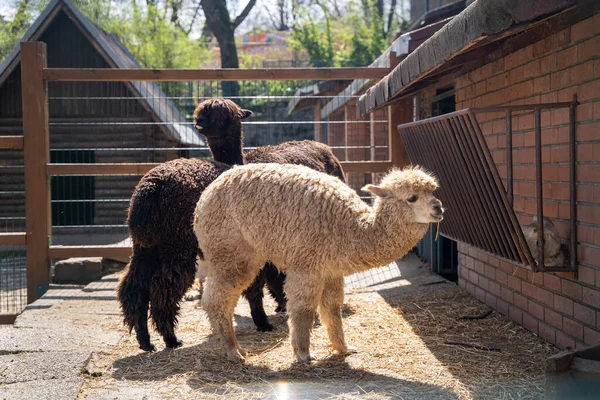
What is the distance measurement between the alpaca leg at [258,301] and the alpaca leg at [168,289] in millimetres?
807

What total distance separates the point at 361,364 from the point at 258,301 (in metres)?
1.61

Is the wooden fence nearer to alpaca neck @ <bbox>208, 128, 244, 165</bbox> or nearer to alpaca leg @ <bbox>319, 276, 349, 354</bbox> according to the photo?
alpaca neck @ <bbox>208, 128, 244, 165</bbox>

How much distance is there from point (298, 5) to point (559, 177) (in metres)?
33.3

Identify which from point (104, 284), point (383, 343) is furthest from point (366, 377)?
point (104, 284)

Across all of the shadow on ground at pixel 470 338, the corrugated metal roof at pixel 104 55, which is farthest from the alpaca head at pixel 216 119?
the corrugated metal roof at pixel 104 55

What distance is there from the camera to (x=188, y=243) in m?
5.81

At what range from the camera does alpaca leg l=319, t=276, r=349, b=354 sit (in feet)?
17.3

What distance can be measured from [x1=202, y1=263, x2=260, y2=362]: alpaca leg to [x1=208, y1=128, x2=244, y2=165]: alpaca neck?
1864mm

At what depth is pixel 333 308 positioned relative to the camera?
17.4 feet

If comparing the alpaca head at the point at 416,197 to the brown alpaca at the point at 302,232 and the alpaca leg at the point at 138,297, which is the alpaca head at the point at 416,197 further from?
the alpaca leg at the point at 138,297

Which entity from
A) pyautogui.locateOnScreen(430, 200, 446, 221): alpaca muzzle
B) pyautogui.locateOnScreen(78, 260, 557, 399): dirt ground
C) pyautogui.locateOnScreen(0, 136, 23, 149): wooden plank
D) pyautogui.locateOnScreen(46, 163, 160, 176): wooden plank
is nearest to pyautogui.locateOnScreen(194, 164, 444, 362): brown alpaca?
pyautogui.locateOnScreen(430, 200, 446, 221): alpaca muzzle

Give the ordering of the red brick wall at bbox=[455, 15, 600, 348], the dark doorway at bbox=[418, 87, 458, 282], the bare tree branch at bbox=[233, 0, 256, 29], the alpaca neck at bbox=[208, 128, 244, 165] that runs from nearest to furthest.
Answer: the red brick wall at bbox=[455, 15, 600, 348]
the alpaca neck at bbox=[208, 128, 244, 165]
the dark doorway at bbox=[418, 87, 458, 282]
the bare tree branch at bbox=[233, 0, 256, 29]

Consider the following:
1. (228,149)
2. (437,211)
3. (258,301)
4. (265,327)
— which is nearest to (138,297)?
(258,301)

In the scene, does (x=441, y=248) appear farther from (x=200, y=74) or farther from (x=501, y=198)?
(x=501, y=198)
